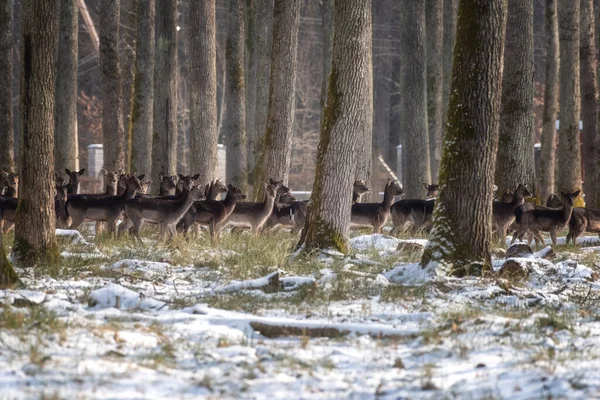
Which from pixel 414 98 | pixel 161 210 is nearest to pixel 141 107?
pixel 414 98

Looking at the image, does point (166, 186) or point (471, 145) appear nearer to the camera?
point (471, 145)

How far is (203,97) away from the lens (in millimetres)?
22953

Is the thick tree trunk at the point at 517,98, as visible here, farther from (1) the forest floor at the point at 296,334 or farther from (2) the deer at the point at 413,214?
(1) the forest floor at the point at 296,334

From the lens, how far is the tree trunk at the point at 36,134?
12391mm

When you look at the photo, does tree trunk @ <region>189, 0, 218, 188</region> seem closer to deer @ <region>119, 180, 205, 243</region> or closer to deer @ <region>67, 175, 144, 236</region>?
deer @ <region>67, 175, 144, 236</region>

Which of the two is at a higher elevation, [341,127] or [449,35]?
[449,35]

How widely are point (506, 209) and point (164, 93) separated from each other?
10.9 meters

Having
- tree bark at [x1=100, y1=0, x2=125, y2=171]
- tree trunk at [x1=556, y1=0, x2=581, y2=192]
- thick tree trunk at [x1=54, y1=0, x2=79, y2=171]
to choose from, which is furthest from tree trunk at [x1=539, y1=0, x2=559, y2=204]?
thick tree trunk at [x1=54, y1=0, x2=79, y2=171]

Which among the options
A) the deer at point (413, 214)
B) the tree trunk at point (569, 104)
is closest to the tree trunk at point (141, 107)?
the deer at point (413, 214)

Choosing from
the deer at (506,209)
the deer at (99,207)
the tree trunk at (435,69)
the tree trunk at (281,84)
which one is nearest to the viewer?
the deer at (99,207)

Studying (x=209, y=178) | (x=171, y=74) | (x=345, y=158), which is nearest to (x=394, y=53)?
(x=171, y=74)

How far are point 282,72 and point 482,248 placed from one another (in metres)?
8.34

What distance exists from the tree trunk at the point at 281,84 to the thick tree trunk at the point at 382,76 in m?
33.6

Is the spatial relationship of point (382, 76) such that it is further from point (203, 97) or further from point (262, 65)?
point (203, 97)
